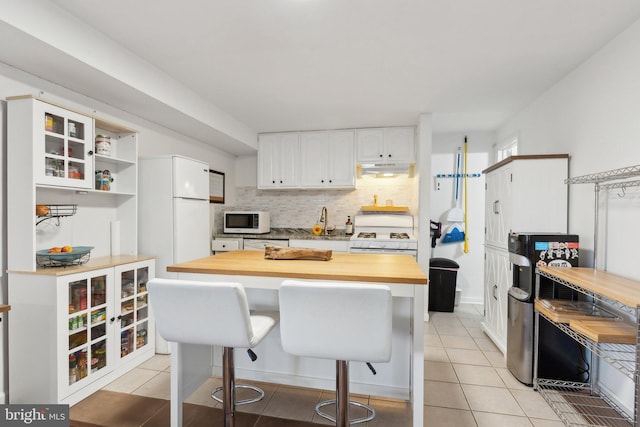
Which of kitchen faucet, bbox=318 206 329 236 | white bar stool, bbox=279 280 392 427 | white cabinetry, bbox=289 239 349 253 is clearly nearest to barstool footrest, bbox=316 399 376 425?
white bar stool, bbox=279 280 392 427

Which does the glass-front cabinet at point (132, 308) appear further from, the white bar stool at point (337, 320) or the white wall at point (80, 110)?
the white bar stool at point (337, 320)

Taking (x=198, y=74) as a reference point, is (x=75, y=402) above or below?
below

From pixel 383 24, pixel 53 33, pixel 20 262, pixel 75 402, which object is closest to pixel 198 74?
pixel 53 33

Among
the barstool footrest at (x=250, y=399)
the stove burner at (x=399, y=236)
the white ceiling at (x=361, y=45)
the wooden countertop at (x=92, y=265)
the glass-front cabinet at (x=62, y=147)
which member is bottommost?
the barstool footrest at (x=250, y=399)

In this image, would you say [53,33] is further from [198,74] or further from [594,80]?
[594,80]

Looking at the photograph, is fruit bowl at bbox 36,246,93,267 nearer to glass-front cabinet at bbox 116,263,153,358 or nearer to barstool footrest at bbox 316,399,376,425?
glass-front cabinet at bbox 116,263,153,358

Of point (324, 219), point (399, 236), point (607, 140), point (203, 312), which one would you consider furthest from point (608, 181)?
point (324, 219)

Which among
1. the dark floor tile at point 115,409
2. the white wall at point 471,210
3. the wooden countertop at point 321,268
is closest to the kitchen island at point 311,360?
the wooden countertop at point 321,268

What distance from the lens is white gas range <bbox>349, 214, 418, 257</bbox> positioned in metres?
3.95

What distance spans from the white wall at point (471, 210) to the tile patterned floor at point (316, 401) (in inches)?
77.6

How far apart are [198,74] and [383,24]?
1.62 m

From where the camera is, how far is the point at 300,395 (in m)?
2.28

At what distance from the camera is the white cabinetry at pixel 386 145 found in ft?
14.3

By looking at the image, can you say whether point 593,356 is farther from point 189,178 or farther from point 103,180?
point 103,180
